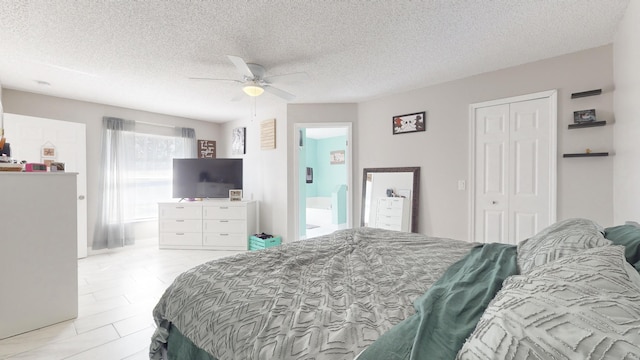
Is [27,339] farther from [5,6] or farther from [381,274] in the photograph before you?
[381,274]

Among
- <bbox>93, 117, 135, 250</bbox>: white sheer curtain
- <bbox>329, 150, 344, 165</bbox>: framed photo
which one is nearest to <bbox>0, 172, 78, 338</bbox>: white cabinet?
<bbox>93, 117, 135, 250</bbox>: white sheer curtain

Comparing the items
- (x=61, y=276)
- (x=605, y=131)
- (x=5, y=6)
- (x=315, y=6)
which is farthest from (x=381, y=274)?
(x=5, y=6)

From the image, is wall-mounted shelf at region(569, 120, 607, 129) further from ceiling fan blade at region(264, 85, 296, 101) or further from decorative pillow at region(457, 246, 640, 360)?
ceiling fan blade at region(264, 85, 296, 101)

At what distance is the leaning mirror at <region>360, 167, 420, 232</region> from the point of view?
12.6 feet

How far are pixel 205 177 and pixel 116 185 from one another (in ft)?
4.49

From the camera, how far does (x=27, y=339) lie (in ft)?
6.72

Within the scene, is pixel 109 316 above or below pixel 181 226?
below

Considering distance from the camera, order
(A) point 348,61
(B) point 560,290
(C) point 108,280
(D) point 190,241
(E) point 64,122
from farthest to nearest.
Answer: (D) point 190,241 → (E) point 64,122 → (C) point 108,280 → (A) point 348,61 → (B) point 560,290

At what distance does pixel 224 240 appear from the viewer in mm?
4672

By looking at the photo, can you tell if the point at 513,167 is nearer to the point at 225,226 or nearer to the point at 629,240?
the point at 629,240

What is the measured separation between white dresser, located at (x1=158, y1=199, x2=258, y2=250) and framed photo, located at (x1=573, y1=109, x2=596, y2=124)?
4.36 m

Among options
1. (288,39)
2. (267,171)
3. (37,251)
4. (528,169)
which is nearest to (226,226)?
(267,171)

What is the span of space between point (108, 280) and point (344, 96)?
382 centimetres

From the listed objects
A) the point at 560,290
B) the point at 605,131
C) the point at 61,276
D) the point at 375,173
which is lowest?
the point at 61,276
